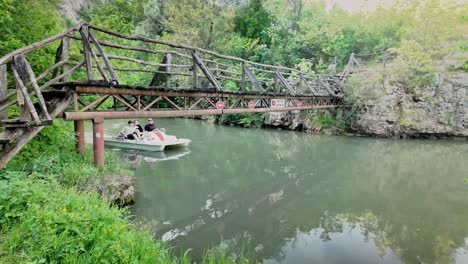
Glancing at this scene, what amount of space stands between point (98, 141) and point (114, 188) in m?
1.12

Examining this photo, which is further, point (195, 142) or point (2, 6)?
point (195, 142)

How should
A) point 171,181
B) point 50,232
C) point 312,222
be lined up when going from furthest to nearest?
point 171,181
point 312,222
point 50,232

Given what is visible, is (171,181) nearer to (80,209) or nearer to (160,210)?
(160,210)

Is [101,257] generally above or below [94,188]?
above

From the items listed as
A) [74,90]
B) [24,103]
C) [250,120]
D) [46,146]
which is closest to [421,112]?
[250,120]

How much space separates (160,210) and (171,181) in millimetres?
2162

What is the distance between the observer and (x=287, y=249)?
16.2 ft

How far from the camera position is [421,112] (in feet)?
56.6

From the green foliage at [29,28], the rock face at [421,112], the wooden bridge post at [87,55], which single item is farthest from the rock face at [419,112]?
the green foliage at [29,28]

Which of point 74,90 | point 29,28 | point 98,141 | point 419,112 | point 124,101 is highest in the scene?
point 29,28

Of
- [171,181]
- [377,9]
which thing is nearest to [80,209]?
[171,181]

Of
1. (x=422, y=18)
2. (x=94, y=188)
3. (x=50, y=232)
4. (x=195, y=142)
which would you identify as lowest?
(x=195, y=142)

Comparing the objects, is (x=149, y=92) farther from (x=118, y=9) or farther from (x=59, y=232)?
(x=118, y=9)

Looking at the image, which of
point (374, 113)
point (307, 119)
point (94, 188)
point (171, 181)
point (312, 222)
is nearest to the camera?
point (94, 188)
